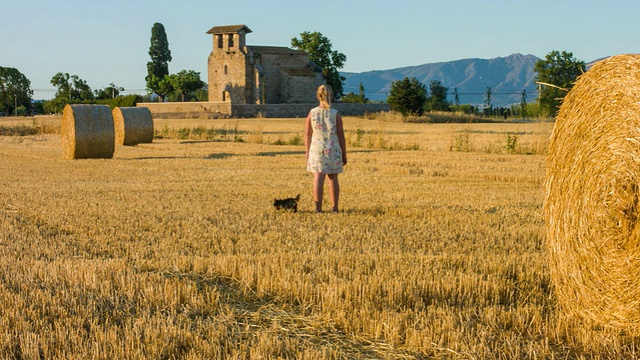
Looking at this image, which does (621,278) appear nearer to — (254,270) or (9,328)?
(254,270)

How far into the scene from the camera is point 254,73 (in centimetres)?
8644

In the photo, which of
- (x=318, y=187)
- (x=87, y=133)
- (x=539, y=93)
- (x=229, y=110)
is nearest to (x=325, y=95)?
(x=318, y=187)

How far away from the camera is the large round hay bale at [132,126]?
2981 cm

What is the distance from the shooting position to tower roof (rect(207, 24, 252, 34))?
283ft

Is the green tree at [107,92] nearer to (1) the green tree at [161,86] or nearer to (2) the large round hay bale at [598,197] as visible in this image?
(1) the green tree at [161,86]

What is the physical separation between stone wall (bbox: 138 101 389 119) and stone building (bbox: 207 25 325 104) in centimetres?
1354

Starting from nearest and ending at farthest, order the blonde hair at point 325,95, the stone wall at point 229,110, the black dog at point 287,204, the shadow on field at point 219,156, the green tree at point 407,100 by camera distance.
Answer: the blonde hair at point 325,95 < the black dog at point 287,204 < the shadow on field at point 219,156 < the green tree at point 407,100 < the stone wall at point 229,110

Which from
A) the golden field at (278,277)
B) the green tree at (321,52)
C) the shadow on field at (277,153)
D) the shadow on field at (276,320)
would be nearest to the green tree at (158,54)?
the green tree at (321,52)

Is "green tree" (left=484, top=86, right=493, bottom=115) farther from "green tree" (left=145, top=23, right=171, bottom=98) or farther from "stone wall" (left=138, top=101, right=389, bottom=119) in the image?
"green tree" (left=145, top=23, right=171, bottom=98)

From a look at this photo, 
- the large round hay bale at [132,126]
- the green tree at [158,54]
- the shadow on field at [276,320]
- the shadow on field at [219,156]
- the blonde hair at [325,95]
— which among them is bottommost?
the shadow on field at [276,320]

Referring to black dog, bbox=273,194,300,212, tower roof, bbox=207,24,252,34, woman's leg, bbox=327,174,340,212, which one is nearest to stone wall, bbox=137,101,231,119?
tower roof, bbox=207,24,252,34

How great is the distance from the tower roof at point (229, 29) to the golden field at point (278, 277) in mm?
74003

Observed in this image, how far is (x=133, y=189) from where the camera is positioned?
46.9 ft

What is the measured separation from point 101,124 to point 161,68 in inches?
3908
